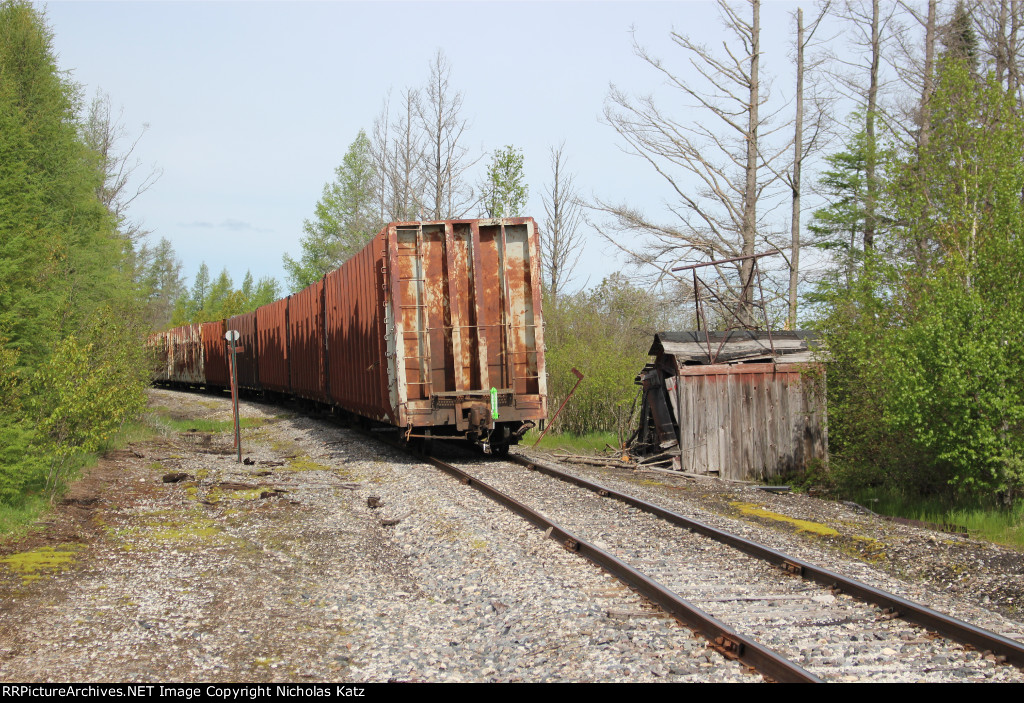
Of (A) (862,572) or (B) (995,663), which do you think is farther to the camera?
(A) (862,572)

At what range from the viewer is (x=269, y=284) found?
94.4 metres

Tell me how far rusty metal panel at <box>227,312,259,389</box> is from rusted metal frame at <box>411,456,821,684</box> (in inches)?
894

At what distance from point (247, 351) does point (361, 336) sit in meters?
17.8

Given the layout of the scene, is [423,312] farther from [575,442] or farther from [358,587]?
[575,442]

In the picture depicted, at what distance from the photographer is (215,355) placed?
33.7 m

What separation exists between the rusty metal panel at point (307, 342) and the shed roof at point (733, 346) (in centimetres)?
849

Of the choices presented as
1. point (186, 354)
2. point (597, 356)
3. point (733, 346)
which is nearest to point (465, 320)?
point (733, 346)

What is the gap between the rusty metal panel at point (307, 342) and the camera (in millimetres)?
18719

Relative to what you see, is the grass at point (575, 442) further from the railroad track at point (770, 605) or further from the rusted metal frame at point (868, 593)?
the railroad track at point (770, 605)

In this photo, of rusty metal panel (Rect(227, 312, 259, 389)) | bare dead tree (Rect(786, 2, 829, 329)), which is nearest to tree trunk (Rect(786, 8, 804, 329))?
bare dead tree (Rect(786, 2, 829, 329))

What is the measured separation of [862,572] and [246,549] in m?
5.59

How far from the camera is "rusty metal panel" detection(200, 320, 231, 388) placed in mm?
32281

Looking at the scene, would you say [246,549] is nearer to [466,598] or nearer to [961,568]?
[466,598]
